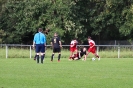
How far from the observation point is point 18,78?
1572 cm

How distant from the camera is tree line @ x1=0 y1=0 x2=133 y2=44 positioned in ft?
173

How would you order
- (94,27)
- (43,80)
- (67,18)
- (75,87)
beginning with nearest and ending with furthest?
1. (75,87)
2. (43,80)
3. (67,18)
4. (94,27)

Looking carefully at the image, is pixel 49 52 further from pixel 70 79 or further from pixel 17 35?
pixel 70 79

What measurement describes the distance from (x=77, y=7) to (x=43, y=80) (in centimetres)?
4078

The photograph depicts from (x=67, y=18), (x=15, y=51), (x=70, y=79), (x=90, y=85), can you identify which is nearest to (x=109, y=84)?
(x=90, y=85)

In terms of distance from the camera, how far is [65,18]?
174 feet

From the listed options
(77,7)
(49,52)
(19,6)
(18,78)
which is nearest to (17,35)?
(19,6)

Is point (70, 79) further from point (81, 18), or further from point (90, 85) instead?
point (81, 18)

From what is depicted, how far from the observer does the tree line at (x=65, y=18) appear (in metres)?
52.9

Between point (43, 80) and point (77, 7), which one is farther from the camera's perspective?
point (77, 7)

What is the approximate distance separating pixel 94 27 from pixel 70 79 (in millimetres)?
41500

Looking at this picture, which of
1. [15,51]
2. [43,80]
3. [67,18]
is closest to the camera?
[43,80]

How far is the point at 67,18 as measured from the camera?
175 ft

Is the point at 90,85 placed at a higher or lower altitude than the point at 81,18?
lower
